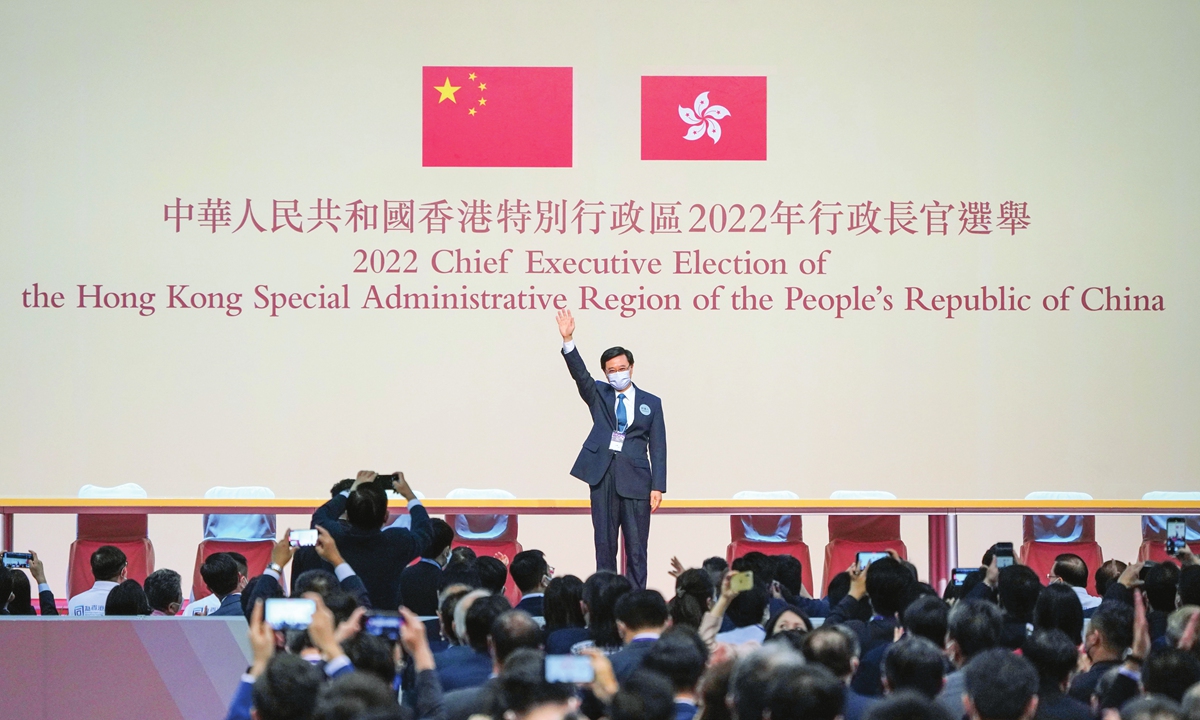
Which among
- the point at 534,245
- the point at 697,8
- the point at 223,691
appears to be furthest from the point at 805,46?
the point at 223,691

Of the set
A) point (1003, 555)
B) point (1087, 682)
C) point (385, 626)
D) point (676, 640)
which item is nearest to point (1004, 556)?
point (1003, 555)

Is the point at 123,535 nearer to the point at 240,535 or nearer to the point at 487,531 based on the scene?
the point at 240,535

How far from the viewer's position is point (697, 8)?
7121 mm

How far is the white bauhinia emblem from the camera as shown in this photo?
281 inches

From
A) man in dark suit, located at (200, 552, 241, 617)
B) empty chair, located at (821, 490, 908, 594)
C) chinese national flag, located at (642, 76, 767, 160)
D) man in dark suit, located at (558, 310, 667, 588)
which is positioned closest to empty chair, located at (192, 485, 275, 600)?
man in dark suit, located at (200, 552, 241, 617)

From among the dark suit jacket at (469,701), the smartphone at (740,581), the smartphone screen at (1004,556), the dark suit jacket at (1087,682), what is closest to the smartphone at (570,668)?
the dark suit jacket at (469,701)

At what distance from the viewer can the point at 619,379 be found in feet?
17.4

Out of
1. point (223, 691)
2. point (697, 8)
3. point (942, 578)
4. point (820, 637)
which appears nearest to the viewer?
point (820, 637)

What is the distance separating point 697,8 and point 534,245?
1485 mm

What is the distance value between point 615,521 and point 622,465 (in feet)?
0.74

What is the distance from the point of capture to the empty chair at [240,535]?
6.04 m

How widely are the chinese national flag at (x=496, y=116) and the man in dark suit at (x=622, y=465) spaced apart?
2.17m

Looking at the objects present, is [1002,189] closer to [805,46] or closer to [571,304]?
[805,46]

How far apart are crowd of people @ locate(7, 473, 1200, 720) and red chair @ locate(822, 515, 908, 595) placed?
63.9 inches
